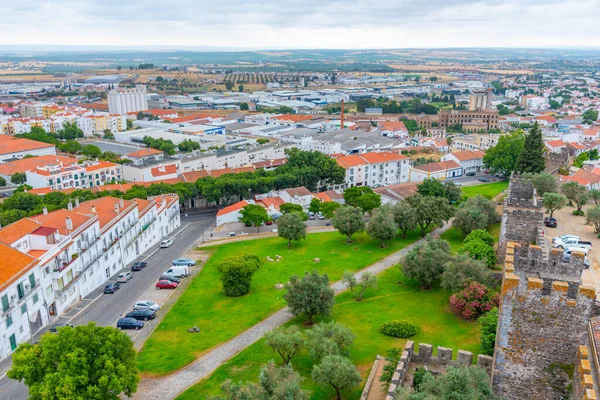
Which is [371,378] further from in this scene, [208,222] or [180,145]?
[180,145]

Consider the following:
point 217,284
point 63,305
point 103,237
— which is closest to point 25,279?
point 63,305

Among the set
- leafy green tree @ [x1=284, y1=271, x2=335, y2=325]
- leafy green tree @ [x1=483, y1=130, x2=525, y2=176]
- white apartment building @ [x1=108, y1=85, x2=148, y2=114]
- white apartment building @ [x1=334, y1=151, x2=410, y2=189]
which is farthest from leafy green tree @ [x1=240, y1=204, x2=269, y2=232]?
white apartment building @ [x1=108, y1=85, x2=148, y2=114]

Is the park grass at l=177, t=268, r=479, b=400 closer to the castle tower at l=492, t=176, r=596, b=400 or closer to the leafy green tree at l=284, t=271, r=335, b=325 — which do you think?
the leafy green tree at l=284, t=271, r=335, b=325

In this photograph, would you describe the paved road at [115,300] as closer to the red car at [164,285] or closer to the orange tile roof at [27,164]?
the red car at [164,285]

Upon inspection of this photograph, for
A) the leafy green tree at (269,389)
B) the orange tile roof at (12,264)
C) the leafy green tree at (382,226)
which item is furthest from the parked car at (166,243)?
the leafy green tree at (269,389)

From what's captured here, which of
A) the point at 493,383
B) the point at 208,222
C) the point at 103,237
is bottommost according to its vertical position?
the point at 208,222
